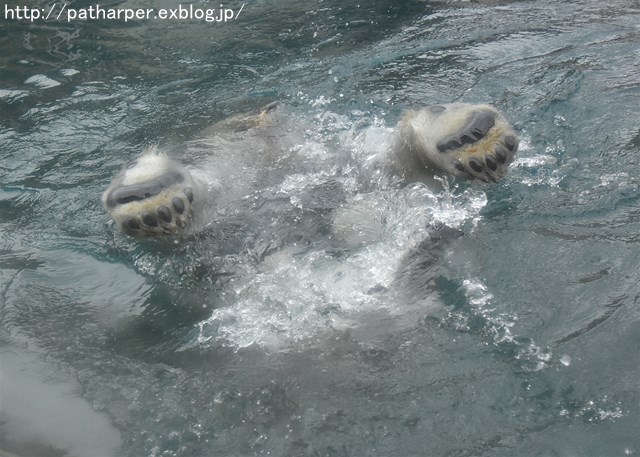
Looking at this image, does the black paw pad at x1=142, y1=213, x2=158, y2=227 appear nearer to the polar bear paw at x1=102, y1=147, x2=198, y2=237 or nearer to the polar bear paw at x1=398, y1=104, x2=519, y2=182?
the polar bear paw at x1=102, y1=147, x2=198, y2=237

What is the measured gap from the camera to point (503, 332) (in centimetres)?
301

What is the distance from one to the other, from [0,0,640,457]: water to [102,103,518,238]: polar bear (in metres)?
0.28

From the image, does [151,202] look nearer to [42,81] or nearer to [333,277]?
[333,277]

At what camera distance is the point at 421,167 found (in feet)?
13.1

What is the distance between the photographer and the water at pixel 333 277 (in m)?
2.71

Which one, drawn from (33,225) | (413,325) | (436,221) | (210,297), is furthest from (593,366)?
(33,225)

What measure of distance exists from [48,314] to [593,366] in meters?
2.50

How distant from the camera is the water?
2.71 meters

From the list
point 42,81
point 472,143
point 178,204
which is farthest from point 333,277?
point 42,81

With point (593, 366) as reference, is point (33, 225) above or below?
below

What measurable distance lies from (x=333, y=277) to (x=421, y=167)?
84 cm

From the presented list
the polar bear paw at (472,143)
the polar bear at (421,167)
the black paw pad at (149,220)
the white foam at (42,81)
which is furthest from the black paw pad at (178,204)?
the white foam at (42,81)

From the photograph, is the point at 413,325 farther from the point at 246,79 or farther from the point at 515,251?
the point at 246,79

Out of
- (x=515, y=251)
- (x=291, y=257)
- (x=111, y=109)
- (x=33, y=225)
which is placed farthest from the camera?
(x=111, y=109)
